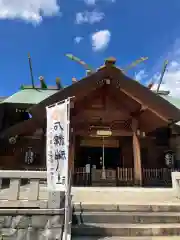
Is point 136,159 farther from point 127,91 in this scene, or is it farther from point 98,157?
point 98,157

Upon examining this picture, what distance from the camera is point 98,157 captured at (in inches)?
619

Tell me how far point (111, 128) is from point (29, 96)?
24.9 feet

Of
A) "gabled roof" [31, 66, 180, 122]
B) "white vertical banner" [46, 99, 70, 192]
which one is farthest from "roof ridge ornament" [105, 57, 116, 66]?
"white vertical banner" [46, 99, 70, 192]

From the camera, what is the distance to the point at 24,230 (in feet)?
17.2

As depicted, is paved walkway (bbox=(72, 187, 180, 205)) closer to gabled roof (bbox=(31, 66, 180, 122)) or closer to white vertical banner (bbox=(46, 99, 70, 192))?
white vertical banner (bbox=(46, 99, 70, 192))

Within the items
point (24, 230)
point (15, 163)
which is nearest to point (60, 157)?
point (24, 230)

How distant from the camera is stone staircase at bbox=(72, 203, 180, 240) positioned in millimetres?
5387

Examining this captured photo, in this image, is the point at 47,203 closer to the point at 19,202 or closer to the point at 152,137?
the point at 19,202

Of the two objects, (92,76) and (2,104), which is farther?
(2,104)

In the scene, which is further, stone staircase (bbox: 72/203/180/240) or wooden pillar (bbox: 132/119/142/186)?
wooden pillar (bbox: 132/119/142/186)

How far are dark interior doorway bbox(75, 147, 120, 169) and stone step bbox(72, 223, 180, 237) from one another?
9022 millimetres

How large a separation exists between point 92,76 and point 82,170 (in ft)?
16.1

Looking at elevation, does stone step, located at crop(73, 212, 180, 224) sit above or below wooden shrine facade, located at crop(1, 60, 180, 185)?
below

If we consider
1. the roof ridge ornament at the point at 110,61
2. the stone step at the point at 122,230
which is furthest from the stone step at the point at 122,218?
the roof ridge ornament at the point at 110,61
